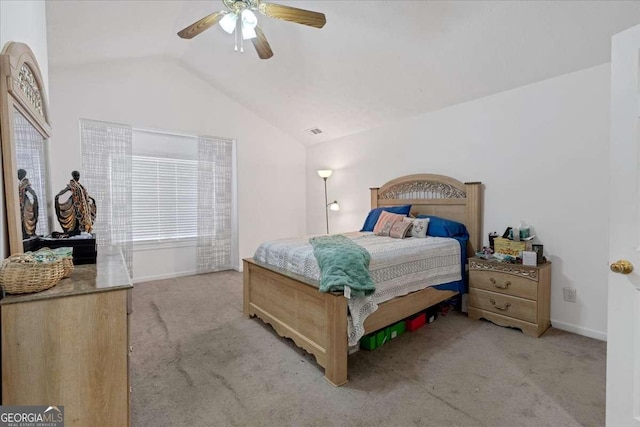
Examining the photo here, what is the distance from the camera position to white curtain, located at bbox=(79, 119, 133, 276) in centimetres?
380

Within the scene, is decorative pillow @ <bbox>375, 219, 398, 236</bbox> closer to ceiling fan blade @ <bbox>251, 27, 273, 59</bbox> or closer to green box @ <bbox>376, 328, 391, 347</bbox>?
green box @ <bbox>376, 328, 391, 347</bbox>

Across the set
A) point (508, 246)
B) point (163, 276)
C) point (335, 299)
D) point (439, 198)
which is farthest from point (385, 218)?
point (163, 276)

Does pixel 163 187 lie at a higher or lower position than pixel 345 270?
higher

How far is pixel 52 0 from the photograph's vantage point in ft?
7.78

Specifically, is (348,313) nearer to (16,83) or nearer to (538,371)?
(538,371)

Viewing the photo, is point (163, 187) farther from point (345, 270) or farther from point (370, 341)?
point (370, 341)

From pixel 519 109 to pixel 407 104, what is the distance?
121 cm

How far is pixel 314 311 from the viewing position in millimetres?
2135

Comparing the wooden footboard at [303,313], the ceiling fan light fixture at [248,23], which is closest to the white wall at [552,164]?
the wooden footboard at [303,313]

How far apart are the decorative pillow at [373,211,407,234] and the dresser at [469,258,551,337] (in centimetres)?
88

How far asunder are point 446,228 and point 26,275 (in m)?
3.27

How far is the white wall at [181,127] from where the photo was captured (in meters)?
3.67

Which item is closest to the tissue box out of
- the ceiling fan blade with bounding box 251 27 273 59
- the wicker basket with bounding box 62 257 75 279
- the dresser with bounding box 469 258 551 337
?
the dresser with bounding box 469 258 551 337

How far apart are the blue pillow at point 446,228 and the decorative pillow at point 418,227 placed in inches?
2.9
